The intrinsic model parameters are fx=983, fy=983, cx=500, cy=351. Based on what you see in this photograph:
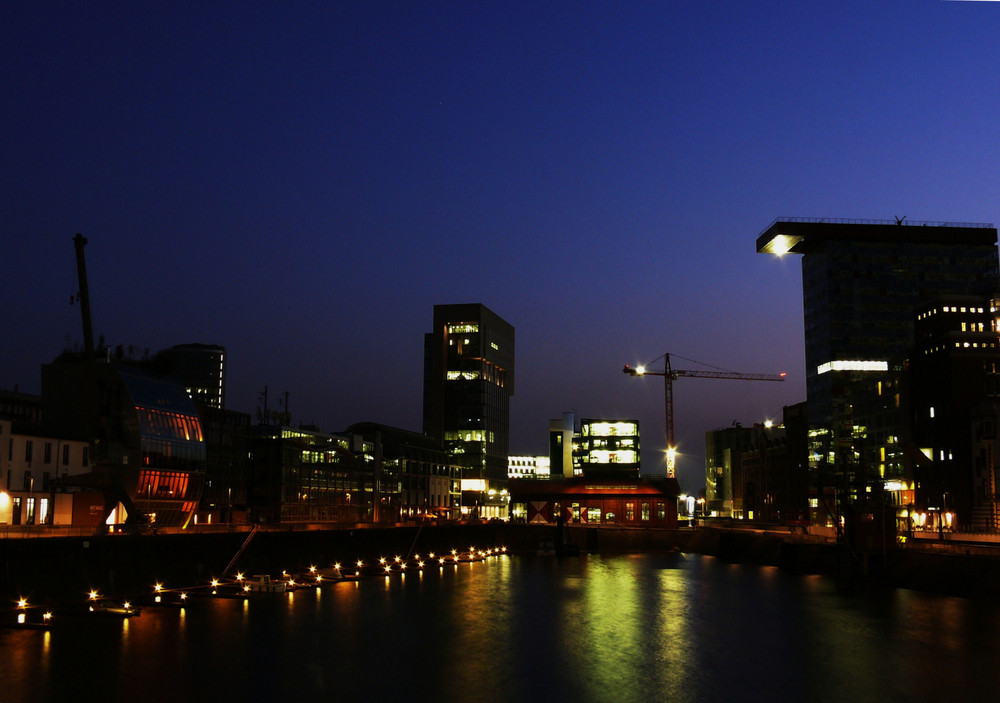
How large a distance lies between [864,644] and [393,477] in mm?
128612

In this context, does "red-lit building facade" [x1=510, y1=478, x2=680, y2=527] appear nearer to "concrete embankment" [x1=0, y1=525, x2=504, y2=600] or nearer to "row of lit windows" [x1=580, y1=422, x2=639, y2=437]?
"row of lit windows" [x1=580, y1=422, x2=639, y2=437]

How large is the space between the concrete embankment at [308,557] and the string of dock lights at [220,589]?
767 mm

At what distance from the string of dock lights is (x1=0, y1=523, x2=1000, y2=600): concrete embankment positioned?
0.77 m

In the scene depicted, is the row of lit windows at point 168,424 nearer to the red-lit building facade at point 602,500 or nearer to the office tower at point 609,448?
the red-lit building facade at point 602,500

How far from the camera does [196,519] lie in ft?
402

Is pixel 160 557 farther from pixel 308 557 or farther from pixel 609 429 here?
pixel 609 429

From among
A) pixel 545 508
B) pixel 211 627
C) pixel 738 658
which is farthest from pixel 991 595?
pixel 545 508

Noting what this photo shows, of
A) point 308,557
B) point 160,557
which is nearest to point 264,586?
point 160,557

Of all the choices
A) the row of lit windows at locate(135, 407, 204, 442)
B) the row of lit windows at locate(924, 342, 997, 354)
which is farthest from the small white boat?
the row of lit windows at locate(924, 342, 997, 354)

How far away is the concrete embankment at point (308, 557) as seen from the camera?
56469 millimetres

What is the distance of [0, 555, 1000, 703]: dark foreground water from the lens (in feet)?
135

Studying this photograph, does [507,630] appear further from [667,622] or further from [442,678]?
[442,678]

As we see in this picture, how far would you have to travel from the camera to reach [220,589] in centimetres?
7000

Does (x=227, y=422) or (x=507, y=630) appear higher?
(x=227, y=422)
